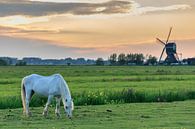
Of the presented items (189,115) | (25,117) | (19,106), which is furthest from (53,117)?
(19,106)

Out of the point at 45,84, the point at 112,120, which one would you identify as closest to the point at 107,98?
the point at 45,84

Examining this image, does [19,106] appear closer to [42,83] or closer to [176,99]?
[42,83]

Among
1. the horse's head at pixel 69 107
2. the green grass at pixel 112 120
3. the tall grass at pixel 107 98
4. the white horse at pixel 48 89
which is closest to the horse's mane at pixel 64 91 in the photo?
the white horse at pixel 48 89

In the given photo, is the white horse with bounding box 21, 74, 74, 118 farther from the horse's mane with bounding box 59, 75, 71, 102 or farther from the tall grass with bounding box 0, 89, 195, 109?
the tall grass with bounding box 0, 89, 195, 109

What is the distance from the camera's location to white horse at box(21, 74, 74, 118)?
68.0 ft

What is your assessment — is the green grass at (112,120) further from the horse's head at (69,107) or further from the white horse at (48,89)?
the white horse at (48,89)

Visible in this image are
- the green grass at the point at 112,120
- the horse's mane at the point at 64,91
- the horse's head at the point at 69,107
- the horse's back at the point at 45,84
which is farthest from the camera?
the horse's back at the point at 45,84

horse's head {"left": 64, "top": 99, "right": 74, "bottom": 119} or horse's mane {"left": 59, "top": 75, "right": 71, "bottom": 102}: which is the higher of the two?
horse's mane {"left": 59, "top": 75, "right": 71, "bottom": 102}

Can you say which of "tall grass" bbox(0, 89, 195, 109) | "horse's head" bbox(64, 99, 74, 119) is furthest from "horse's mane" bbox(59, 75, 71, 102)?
"tall grass" bbox(0, 89, 195, 109)

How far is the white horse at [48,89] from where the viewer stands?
68.0 ft

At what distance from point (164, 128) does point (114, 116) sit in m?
4.85

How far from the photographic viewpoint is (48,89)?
21.9 metres

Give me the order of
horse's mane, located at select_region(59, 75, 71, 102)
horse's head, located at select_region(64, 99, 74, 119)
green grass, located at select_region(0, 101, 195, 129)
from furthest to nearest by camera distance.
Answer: horse's mane, located at select_region(59, 75, 71, 102) < horse's head, located at select_region(64, 99, 74, 119) < green grass, located at select_region(0, 101, 195, 129)

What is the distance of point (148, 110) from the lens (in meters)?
23.8
